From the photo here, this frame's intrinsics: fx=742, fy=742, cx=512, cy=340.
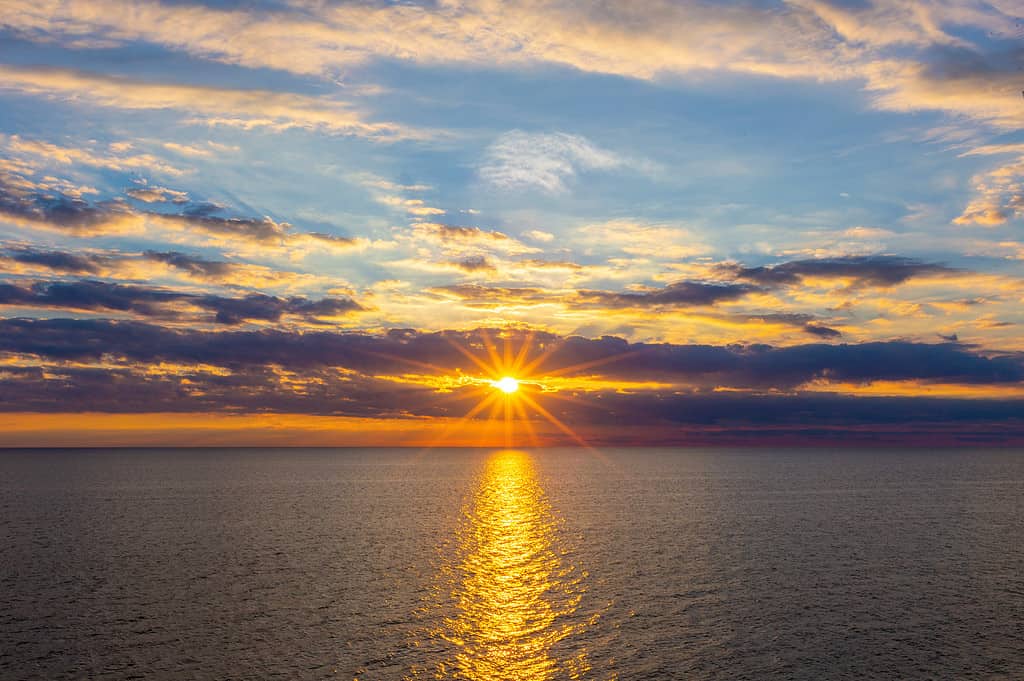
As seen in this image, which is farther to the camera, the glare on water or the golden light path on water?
the glare on water

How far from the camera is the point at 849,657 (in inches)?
2078

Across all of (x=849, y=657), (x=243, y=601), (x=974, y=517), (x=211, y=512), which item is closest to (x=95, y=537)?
(x=211, y=512)

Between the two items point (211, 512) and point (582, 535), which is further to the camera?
point (211, 512)

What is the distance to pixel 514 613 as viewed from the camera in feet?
215

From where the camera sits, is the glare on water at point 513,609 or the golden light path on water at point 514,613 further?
the glare on water at point 513,609

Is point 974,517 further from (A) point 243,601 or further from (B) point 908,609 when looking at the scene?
(A) point 243,601

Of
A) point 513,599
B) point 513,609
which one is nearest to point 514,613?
point 513,609

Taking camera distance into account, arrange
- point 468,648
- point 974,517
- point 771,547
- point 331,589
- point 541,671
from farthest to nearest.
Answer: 1. point 974,517
2. point 771,547
3. point 331,589
4. point 468,648
5. point 541,671

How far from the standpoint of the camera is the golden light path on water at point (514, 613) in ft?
168

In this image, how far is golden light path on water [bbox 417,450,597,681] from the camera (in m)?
51.1

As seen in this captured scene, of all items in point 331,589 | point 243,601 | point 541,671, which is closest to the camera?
point 541,671

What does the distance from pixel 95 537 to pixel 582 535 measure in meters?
73.2

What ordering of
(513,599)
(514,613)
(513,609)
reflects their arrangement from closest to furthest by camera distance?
(514,613) → (513,609) → (513,599)

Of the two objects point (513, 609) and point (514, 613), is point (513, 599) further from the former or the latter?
point (514, 613)
